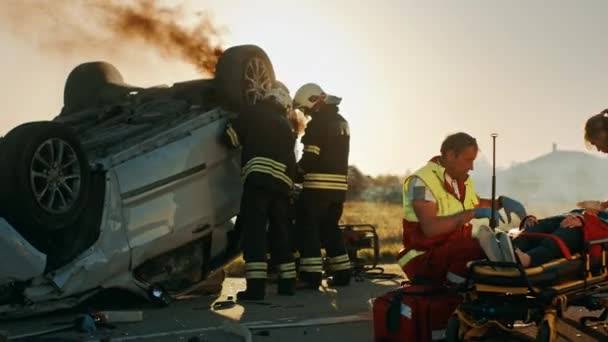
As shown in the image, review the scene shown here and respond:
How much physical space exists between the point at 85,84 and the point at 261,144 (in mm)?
2102

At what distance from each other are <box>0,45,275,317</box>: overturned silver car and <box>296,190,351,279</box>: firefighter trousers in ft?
2.59

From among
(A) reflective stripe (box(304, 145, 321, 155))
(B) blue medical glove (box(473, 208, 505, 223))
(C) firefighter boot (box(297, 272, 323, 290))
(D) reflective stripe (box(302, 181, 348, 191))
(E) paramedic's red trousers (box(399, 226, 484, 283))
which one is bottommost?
(C) firefighter boot (box(297, 272, 323, 290))

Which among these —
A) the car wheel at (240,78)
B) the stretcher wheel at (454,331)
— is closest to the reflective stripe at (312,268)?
the car wheel at (240,78)

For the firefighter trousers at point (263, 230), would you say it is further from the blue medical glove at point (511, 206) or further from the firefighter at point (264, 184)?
the blue medical glove at point (511, 206)

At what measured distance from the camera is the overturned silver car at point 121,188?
6.11 m

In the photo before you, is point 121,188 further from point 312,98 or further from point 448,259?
point 312,98

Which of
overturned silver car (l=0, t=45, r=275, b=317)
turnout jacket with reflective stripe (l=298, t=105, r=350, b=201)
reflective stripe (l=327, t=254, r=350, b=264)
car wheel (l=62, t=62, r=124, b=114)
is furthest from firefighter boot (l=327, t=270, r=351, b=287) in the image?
car wheel (l=62, t=62, r=124, b=114)

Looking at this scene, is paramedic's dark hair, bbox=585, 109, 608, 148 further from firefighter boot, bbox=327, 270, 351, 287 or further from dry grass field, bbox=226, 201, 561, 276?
firefighter boot, bbox=327, 270, 351, 287

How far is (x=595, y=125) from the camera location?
6.31m

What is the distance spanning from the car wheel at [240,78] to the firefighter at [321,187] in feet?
2.03

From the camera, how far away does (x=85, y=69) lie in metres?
9.15

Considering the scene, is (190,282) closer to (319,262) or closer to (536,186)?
(319,262)

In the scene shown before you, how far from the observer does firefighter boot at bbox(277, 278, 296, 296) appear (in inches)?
329

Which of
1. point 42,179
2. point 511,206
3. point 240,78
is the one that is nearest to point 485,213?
point 511,206
